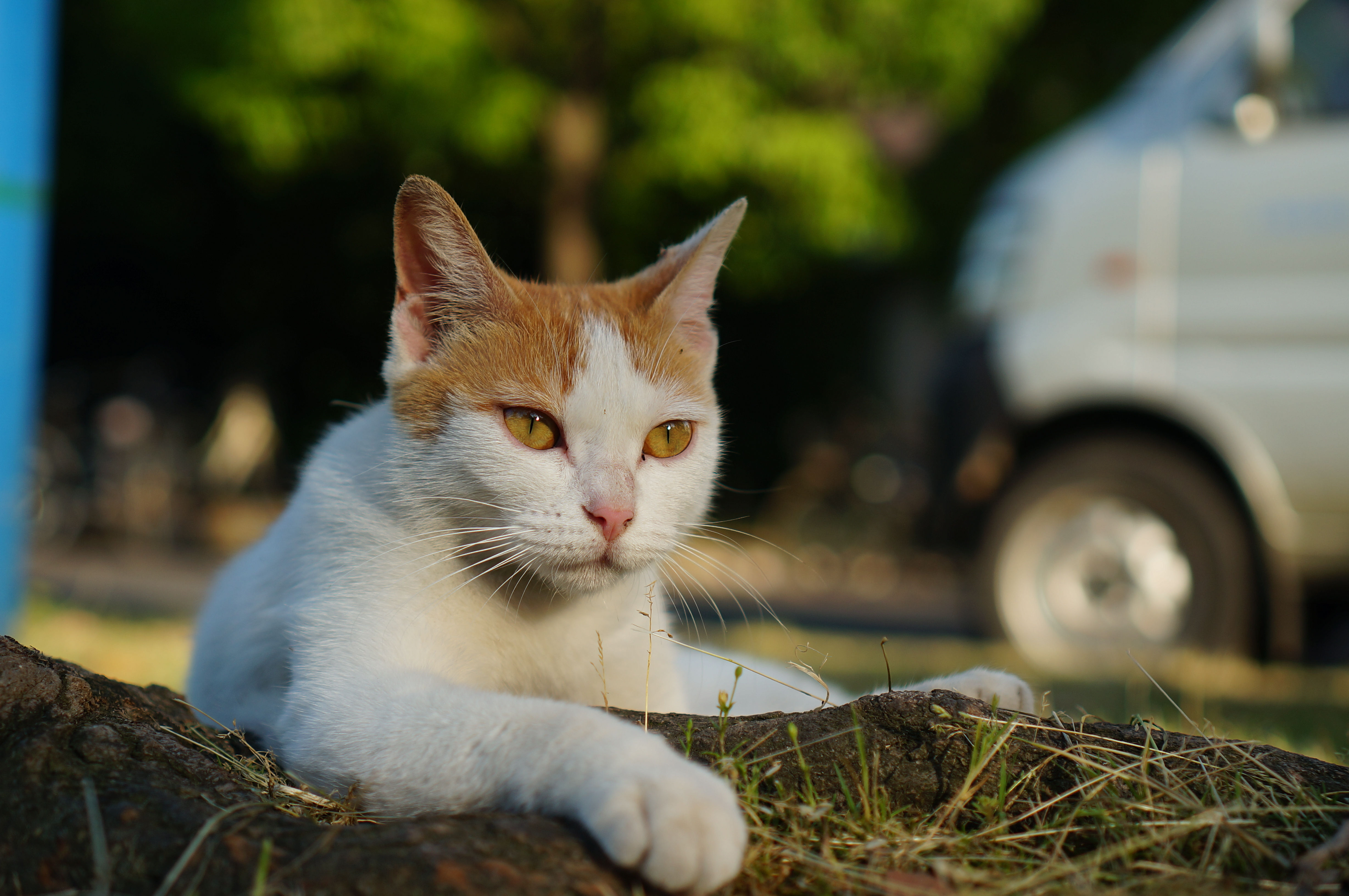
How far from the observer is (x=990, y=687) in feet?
5.96

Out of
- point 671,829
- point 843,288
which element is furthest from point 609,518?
point 843,288

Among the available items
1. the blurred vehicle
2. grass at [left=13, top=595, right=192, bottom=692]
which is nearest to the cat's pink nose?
grass at [left=13, top=595, right=192, bottom=692]

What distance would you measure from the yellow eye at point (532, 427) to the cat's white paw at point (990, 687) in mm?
763

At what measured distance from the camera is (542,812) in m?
1.32

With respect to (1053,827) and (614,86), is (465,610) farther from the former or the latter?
(614,86)

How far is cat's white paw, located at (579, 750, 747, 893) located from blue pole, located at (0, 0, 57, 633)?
3.40 meters

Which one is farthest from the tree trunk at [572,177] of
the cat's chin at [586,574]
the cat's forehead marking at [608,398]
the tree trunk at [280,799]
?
the tree trunk at [280,799]

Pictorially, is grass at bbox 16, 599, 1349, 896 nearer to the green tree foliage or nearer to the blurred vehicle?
the blurred vehicle

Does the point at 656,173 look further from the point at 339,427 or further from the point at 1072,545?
the point at 339,427

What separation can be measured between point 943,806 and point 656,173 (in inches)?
288

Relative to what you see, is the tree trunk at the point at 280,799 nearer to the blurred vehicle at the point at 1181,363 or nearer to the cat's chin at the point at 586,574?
the cat's chin at the point at 586,574

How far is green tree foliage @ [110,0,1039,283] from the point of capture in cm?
725

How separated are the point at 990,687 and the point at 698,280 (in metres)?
1.02

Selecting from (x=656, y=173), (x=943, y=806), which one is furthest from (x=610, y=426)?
(x=656, y=173)
